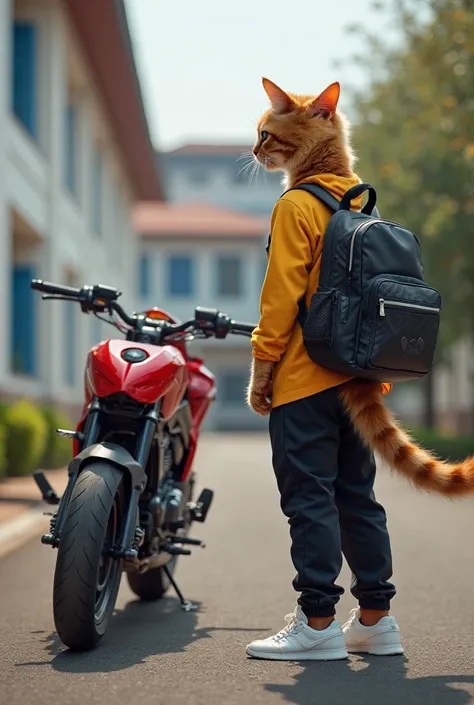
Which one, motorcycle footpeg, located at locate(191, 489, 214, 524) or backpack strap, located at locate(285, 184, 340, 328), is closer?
backpack strap, located at locate(285, 184, 340, 328)

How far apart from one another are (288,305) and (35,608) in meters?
2.40

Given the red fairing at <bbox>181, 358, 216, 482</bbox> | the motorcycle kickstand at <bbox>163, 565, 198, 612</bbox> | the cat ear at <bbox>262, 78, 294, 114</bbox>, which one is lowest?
the motorcycle kickstand at <bbox>163, 565, 198, 612</bbox>

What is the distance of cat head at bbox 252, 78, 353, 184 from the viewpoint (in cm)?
504

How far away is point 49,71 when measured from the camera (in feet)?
61.3

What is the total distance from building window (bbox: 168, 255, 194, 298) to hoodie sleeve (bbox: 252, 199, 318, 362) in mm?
49374

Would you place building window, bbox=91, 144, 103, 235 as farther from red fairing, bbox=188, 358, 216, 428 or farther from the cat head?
the cat head

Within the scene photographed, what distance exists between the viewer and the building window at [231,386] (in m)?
56.5

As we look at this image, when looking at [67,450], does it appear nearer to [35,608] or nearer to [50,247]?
[50,247]

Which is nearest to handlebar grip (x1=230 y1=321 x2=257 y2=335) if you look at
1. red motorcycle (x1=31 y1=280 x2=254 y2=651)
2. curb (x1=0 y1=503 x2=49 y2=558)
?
red motorcycle (x1=31 y1=280 x2=254 y2=651)

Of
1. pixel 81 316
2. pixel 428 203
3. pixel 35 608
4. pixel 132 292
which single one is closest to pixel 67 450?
pixel 81 316

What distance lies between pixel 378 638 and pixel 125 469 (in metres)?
1.16

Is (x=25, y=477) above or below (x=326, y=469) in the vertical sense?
below

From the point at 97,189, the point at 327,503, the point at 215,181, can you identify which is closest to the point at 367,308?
the point at 327,503

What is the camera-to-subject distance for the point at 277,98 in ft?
16.7
